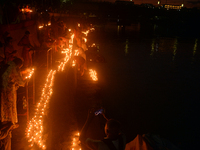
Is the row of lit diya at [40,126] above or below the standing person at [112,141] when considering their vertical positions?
below

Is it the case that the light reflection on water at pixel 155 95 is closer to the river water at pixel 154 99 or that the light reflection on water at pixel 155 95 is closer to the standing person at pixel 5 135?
the river water at pixel 154 99

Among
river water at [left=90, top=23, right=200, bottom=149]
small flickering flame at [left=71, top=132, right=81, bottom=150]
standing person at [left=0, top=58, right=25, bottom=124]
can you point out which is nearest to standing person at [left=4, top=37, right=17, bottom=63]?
standing person at [left=0, top=58, right=25, bottom=124]

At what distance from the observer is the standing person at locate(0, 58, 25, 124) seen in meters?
4.11

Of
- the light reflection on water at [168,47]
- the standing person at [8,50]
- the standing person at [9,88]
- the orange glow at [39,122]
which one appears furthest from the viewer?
the light reflection on water at [168,47]

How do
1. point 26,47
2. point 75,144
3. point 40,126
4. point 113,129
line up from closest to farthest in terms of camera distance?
point 113,129
point 75,144
point 40,126
point 26,47

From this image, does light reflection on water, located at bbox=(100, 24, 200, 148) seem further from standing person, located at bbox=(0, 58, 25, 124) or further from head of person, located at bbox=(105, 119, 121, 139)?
head of person, located at bbox=(105, 119, 121, 139)

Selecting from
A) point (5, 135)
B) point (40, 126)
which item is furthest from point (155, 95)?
point (5, 135)

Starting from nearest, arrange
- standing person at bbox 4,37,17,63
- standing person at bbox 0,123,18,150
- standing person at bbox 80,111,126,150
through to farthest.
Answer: standing person at bbox 80,111,126,150, standing person at bbox 0,123,18,150, standing person at bbox 4,37,17,63

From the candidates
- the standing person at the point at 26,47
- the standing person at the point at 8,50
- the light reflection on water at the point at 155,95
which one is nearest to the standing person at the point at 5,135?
the standing person at the point at 8,50

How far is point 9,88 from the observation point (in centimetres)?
424

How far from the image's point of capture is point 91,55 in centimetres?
1742

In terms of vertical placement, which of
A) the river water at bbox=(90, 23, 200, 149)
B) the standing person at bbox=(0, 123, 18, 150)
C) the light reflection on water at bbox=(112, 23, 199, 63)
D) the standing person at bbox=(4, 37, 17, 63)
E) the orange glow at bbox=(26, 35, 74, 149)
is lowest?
the river water at bbox=(90, 23, 200, 149)

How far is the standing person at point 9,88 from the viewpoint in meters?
4.11

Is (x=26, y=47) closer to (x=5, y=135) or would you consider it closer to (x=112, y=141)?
(x=5, y=135)
